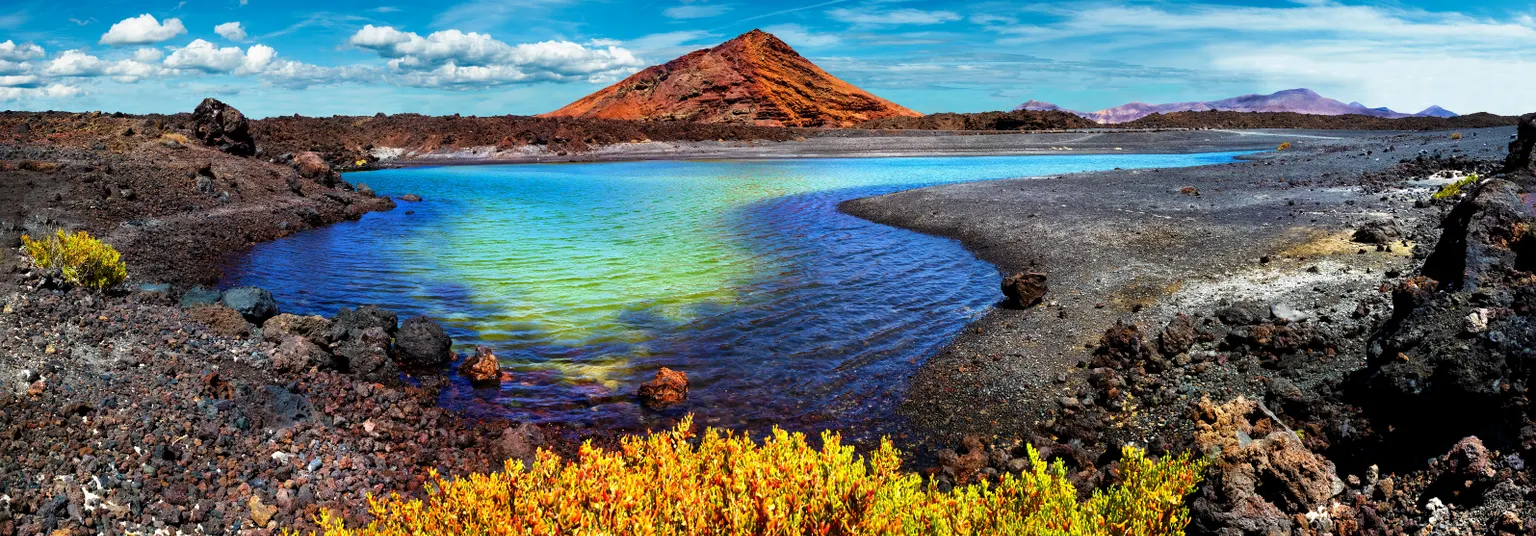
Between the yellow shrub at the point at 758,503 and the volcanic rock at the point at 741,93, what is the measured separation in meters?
94.0

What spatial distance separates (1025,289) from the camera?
483 inches

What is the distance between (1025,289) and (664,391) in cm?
627

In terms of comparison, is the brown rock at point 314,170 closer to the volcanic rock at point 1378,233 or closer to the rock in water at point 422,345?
the rock in water at point 422,345

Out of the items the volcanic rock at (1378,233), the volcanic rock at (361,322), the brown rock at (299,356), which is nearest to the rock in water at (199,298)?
the volcanic rock at (361,322)

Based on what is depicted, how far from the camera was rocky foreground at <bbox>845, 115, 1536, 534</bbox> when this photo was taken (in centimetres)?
471

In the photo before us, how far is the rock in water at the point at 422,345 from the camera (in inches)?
400

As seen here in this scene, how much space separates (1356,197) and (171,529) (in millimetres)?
23321

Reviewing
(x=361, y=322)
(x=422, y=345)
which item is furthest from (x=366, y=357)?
(x=361, y=322)

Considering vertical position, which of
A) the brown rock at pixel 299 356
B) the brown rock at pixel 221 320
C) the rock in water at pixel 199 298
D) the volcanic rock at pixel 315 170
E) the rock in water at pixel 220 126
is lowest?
the brown rock at pixel 299 356

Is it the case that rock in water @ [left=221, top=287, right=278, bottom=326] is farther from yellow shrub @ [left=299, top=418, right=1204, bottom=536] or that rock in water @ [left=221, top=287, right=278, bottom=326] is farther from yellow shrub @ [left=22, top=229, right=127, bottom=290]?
yellow shrub @ [left=299, top=418, right=1204, bottom=536]

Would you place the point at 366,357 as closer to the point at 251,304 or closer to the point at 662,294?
the point at 251,304

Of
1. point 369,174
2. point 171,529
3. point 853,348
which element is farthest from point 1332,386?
point 369,174

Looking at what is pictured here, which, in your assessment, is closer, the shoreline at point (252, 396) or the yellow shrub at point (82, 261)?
the shoreline at point (252, 396)

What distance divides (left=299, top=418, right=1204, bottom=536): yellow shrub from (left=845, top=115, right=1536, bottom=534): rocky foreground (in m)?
1.07
